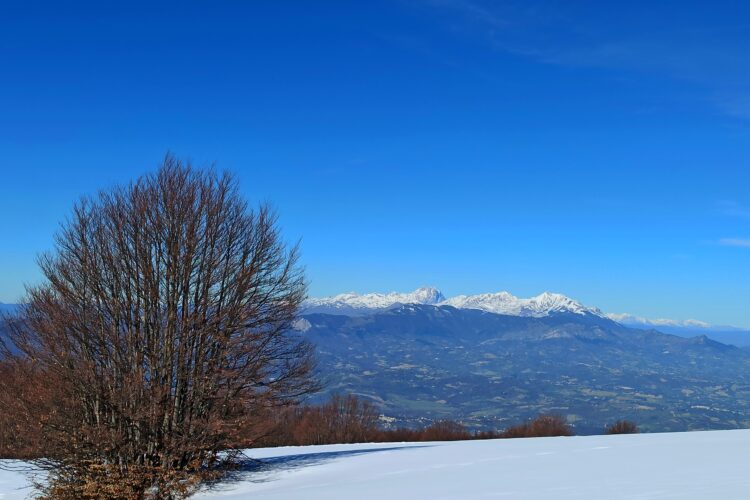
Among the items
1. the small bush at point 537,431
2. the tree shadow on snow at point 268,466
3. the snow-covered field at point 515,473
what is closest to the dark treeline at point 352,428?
the small bush at point 537,431

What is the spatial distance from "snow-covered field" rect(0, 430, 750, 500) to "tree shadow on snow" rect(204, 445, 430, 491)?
0.14ft

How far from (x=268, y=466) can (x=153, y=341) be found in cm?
660

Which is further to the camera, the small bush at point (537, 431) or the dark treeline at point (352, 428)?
the dark treeline at point (352, 428)

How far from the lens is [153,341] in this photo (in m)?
19.8

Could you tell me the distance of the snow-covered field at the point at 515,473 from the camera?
472 inches

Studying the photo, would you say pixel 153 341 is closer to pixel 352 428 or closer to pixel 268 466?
pixel 268 466

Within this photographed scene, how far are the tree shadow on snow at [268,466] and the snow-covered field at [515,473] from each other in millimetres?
43

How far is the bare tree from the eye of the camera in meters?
18.7

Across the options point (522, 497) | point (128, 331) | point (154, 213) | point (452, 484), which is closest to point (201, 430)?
point (128, 331)

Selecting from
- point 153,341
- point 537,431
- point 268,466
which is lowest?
point 537,431

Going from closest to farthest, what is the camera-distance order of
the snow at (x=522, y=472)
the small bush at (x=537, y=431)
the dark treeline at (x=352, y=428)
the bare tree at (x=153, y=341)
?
the snow at (x=522, y=472), the bare tree at (x=153, y=341), the small bush at (x=537, y=431), the dark treeline at (x=352, y=428)

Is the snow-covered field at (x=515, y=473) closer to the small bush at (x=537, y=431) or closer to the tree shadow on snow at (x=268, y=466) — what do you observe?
the tree shadow on snow at (x=268, y=466)

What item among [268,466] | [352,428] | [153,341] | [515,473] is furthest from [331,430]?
[515,473]

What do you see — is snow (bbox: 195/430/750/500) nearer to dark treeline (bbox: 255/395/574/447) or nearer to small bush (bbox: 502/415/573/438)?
small bush (bbox: 502/415/573/438)
